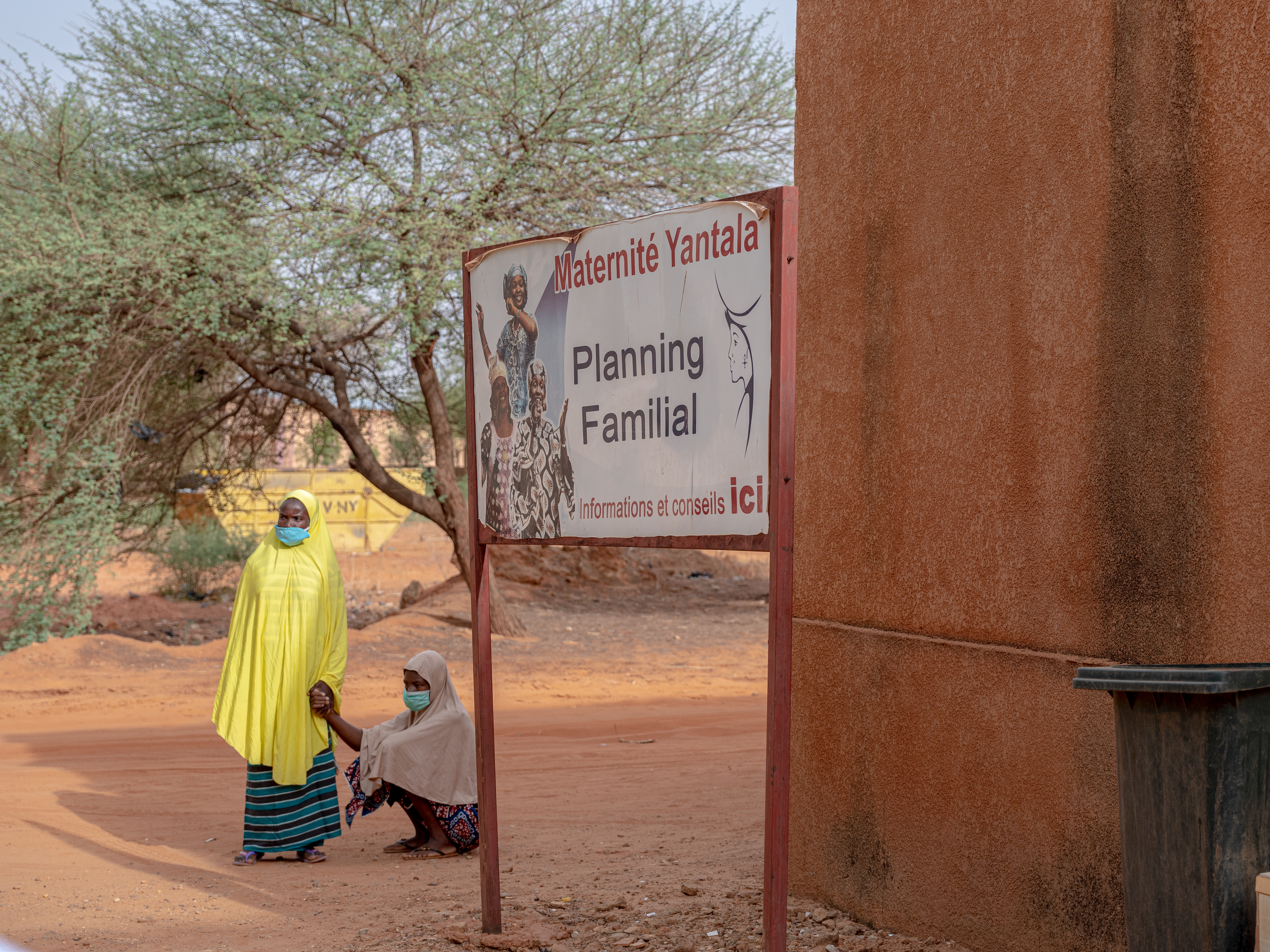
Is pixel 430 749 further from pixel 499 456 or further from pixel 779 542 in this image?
pixel 779 542

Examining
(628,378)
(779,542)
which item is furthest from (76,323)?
(779,542)

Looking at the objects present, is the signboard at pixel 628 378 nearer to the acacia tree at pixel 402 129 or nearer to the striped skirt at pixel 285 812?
the striped skirt at pixel 285 812

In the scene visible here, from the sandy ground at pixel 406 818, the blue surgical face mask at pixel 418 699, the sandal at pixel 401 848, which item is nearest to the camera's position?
the sandy ground at pixel 406 818

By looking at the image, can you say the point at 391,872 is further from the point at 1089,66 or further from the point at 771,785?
the point at 1089,66

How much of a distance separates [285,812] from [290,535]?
4.49 ft

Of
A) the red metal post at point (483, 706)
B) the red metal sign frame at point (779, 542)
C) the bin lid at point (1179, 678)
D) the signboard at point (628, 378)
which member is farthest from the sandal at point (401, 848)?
the bin lid at point (1179, 678)

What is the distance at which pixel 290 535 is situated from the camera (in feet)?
20.3

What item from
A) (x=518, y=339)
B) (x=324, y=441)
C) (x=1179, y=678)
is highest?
(x=324, y=441)

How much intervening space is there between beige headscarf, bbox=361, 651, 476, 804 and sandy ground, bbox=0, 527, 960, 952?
371 mm

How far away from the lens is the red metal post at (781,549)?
322 cm

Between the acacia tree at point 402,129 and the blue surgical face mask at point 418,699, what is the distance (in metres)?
6.44

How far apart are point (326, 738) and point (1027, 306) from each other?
4.02m

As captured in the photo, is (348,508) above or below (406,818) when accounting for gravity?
above

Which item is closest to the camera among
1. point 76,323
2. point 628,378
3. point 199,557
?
point 628,378
